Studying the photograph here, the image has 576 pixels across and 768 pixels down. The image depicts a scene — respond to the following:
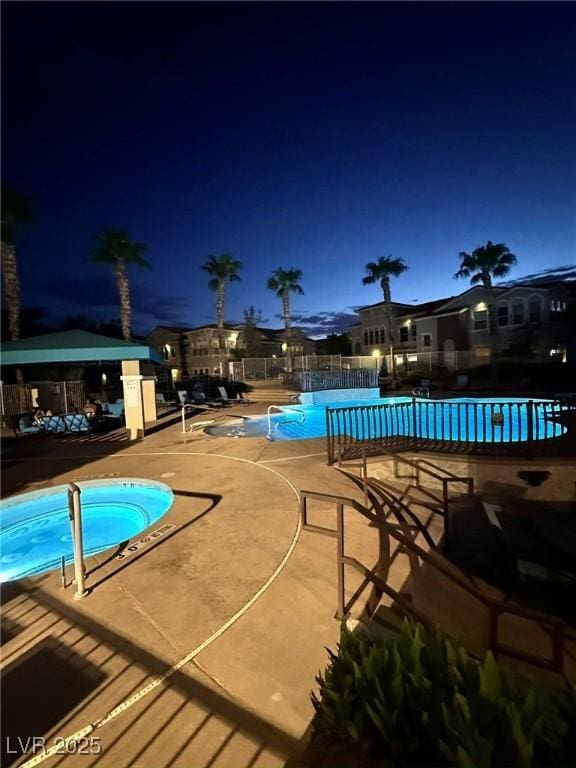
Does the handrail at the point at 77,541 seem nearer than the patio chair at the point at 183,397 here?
Yes

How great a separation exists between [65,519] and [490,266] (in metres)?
29.1

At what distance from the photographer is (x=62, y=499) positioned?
666 centimetres

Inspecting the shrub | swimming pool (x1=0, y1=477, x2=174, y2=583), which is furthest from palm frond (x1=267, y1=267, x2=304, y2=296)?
the shrub

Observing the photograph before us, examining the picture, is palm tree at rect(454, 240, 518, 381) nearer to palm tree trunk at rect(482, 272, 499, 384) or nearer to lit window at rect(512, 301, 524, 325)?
palm tree trunk at rect(482, 272, 499, 384)

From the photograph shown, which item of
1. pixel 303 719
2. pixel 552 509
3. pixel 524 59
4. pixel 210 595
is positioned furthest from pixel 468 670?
pixel 524 59

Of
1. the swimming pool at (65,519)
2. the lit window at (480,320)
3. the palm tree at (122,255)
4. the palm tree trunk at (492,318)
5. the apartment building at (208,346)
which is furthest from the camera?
the apartment building at (208,346)

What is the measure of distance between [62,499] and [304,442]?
5694 mm

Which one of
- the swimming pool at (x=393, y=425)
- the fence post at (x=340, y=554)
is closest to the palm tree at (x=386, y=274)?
the swimming pool at (x=393, y=425)

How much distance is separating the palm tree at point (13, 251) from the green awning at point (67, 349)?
8.45 meters

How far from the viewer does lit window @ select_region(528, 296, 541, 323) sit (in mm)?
26172

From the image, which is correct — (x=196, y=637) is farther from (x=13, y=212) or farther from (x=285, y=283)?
(x=285, y=283)

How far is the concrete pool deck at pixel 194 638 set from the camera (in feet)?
6.55

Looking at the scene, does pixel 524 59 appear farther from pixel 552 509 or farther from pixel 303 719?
pixel 303 719

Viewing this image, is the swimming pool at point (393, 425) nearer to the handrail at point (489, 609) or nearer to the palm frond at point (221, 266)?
the handrail at point (489, 609)
